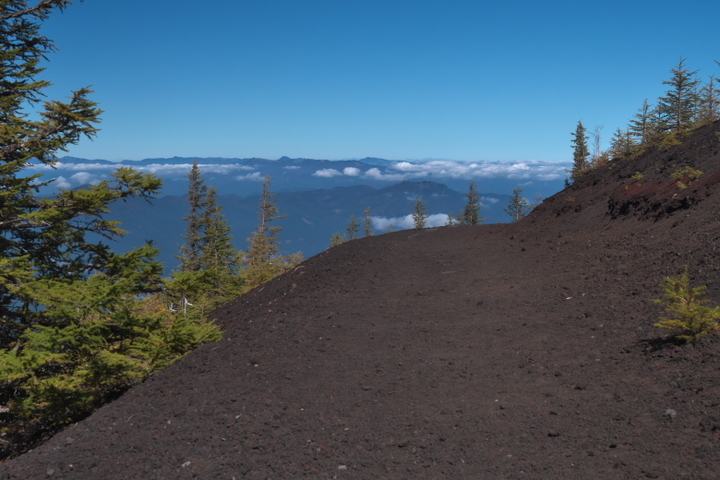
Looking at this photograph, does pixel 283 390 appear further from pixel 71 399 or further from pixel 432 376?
pixel 71 399

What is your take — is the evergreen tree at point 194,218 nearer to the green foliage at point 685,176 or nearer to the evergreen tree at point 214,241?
the evergreen tree at point 214,241

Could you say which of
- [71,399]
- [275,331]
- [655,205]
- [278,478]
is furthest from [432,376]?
[655,205]

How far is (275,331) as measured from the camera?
8172 mm

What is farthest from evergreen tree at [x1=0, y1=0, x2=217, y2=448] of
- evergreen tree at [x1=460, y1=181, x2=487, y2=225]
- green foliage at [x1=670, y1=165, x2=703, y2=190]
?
evergreen tree at [x1=460, y1=181, x2=487, y2=225]

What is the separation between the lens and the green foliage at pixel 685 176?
12.6 meters

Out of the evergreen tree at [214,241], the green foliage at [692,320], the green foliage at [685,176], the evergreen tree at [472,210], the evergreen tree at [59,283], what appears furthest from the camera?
the evergreen tree at [472,210]

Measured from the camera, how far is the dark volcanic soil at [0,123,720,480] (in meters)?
4.03

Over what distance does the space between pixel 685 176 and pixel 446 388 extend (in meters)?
12.2

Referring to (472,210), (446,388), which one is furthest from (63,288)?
(472,210)

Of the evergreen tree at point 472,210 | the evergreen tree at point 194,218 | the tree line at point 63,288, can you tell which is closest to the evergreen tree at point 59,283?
the tree line at point 63,288

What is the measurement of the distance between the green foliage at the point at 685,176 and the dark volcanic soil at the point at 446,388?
1.63 metres

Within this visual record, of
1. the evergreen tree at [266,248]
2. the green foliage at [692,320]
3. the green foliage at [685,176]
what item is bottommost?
the evergreen tree at [266,248]

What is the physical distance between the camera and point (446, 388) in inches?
219

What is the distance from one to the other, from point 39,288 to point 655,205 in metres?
14.8
